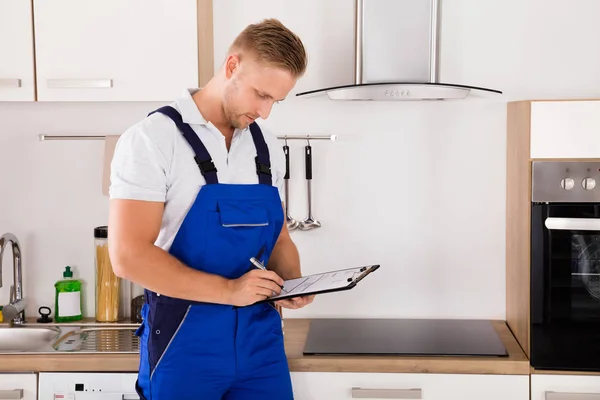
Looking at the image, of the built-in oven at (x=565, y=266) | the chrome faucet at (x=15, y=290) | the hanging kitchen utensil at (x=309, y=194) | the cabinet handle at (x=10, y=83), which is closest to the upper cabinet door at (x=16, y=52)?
the cabinet handle at (x=10, y=83)

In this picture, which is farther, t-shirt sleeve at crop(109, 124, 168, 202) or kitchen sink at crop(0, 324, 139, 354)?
kitchen sink at crop(0, 324, 139, 354)

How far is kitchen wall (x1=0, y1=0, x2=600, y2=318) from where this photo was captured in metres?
2.73

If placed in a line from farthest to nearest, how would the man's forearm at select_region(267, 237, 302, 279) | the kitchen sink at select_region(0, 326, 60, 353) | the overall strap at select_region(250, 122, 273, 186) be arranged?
the kitchen sink at select_region(0, 326, 60, 353) < the man's forearm at select_region(267, 237, 302, 279) < the overall strap at select_region(250, 122, 273, 186)

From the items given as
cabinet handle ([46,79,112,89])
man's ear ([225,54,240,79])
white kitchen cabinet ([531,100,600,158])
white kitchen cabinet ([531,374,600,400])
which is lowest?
white kitchen cabinet ([531,374,600,400])

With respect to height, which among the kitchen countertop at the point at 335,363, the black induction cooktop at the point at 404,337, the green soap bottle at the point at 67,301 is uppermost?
the green soap bottle at the point at 67,301

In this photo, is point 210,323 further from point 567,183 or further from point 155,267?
point 567,183

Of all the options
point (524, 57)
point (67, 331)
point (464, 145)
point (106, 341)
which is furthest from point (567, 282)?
point (67, 331)

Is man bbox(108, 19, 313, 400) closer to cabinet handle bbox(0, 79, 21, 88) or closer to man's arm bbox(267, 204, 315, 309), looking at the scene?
man's arm bbox(267, 204, 315, 309)

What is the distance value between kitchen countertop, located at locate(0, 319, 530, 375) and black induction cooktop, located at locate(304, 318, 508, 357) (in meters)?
0.03

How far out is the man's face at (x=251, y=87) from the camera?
175 cm

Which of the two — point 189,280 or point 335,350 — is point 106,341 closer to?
point 335,350

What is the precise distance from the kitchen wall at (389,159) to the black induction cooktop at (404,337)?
0.11 meters

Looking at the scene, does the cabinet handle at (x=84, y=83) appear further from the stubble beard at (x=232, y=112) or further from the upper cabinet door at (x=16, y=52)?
the stubble beard at (x=232, y=112)

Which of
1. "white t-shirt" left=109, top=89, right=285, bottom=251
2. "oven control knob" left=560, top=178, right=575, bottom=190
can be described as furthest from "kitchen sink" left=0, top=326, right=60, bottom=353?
"oven control knob" left=560, top=178, right=575, bottom=190
